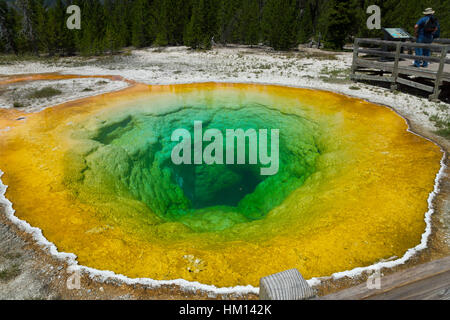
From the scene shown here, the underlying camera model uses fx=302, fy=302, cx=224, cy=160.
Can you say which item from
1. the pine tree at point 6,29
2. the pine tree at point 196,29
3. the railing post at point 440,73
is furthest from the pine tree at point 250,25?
the railing post at point 440,73

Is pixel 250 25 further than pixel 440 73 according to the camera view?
Yes

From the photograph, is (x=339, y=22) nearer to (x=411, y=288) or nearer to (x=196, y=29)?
(x=196, y=29)

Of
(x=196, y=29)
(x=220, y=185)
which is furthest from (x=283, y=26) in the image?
(x=220, y=185)

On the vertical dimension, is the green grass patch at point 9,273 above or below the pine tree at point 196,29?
below

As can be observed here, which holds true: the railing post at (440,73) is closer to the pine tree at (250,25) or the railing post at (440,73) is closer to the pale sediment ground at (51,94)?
the pale sediment ground at (51,94)

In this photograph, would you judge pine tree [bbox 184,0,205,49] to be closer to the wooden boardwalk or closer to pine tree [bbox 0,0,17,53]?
pine tree [bbox 0,0,17,53]

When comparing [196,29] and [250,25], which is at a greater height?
[250,25]
